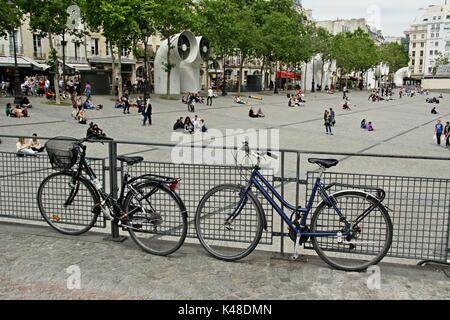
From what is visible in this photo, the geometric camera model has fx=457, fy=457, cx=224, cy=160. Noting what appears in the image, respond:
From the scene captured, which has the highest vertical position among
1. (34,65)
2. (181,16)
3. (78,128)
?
(181,16)

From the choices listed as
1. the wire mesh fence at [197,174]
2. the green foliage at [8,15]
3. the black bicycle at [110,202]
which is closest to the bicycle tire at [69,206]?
the black bicycle at [110,202]

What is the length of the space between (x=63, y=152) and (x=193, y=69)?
45.8m

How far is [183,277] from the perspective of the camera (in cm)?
471

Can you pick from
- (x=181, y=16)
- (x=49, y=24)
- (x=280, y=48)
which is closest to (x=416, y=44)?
(x=280, y=48)

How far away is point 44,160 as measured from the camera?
6.25 metres

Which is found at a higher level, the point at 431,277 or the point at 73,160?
the point at 73,160

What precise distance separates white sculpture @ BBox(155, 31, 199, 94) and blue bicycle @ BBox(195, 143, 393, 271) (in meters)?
42.0

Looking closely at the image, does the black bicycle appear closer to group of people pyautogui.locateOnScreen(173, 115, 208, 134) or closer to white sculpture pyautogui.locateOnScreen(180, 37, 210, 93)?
group of people pyautogui.locateOnScreen(173, 115, 208, 134)

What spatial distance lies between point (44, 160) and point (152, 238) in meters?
1.96

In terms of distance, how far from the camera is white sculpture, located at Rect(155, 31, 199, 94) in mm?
46094

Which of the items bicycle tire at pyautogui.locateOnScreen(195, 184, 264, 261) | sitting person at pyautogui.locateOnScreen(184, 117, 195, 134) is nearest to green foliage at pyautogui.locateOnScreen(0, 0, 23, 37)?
sitting person at pyautogui.locateOnScreen(184, 117, 195, 134)

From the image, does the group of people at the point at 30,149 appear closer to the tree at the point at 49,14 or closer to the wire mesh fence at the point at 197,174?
the wire mesh fence at the point at 197,174

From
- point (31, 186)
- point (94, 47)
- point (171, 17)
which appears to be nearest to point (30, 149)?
point (31, 186)
